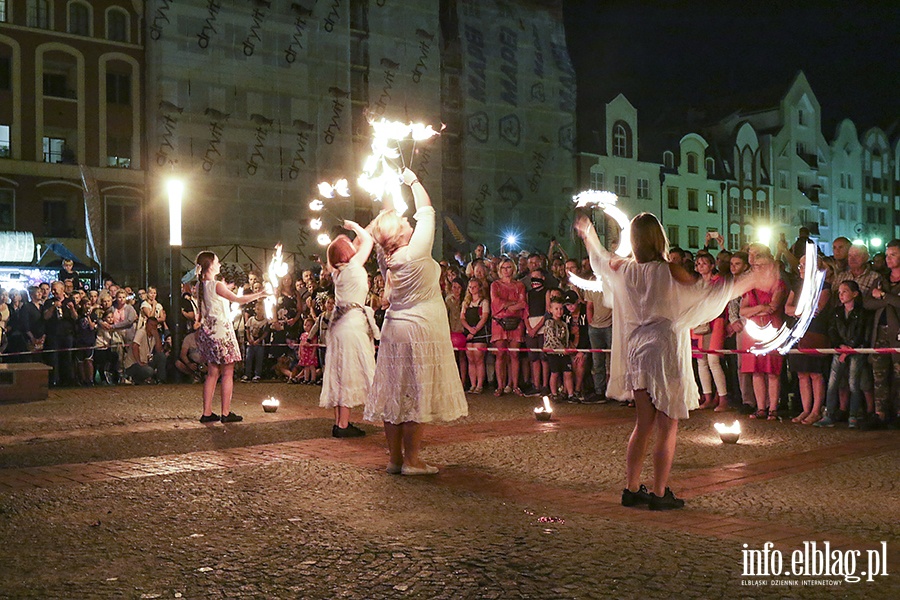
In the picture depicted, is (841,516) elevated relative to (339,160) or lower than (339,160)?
lower

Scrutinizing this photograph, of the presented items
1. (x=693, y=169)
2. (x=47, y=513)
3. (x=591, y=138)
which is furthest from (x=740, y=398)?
(x=693, y=169)

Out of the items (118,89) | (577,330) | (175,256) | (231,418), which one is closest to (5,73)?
(118,89)

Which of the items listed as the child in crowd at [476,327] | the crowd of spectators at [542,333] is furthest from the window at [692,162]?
the child in crowd at [476,327]

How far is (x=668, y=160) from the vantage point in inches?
2351

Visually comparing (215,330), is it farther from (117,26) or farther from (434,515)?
(117,26)

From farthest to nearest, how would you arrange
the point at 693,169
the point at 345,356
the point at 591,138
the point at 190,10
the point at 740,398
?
1. the point at 693,169
2. the point at 591,138
3. the point at 190,10
4. the point at 740,398
5. the point at 345,356

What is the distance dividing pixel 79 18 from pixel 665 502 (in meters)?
40.4

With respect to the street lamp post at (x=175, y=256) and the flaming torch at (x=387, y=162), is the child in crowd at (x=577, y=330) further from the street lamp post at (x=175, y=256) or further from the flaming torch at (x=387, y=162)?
the flaming torch at (x=387, y=162)

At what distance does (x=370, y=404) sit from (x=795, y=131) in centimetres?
6399

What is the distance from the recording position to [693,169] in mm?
61156

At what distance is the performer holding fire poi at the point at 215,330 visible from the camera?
42.6 feet

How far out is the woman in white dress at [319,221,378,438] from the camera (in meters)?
11.1

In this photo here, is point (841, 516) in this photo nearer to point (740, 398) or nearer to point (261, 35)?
point (740, 398)

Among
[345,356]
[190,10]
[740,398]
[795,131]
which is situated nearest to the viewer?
[345,356]
